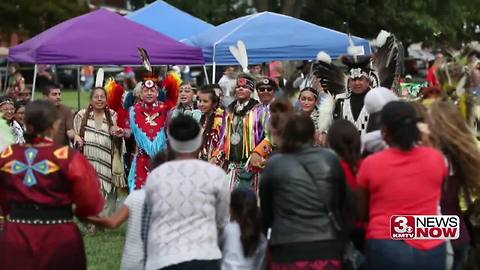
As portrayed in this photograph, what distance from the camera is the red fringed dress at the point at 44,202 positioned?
16.4 ft

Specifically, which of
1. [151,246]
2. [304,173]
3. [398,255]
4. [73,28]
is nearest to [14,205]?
[151,246]

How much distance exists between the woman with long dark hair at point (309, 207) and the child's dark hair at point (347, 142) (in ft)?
0.95

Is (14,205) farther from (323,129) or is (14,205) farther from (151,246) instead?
(323,129)

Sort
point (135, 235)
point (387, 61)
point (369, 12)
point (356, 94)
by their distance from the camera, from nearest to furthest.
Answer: point (135, 235) < point (356, 94) < point (387, 61) < point (369, 12)

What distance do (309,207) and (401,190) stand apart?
0.48m

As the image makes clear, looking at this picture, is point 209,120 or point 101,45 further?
A: point 101,45

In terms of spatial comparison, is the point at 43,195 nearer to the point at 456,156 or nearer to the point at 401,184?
the point at 401,184

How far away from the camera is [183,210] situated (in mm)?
4762

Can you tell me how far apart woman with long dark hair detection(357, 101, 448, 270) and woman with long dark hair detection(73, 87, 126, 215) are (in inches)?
201

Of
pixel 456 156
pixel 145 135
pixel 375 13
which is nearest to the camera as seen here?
pixel 456 156

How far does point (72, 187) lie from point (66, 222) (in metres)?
0.22

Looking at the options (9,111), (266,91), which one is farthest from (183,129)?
(9,111)

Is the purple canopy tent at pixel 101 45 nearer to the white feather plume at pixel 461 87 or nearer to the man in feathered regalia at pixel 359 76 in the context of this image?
the man in feathered regalia at pixel 359 76

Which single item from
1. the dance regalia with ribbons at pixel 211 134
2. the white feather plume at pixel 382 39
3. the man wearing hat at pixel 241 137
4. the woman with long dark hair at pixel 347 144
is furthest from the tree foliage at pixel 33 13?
the woman with long dark hair at pixel 347 144
